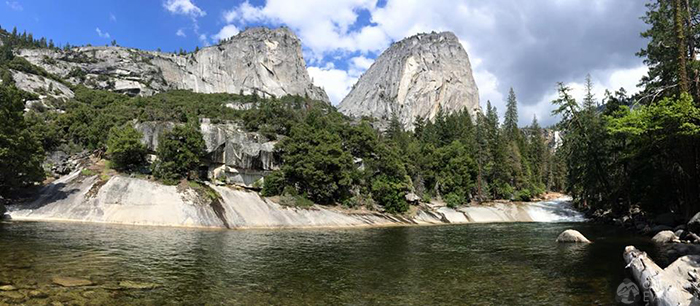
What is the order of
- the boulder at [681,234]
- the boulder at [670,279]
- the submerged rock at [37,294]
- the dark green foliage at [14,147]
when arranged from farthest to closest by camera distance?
1. the dark green foliage at [14,147]
2. the boulder at [681,234]
3. the submerged rock at [37,294]
4. the boulder at [670,279]

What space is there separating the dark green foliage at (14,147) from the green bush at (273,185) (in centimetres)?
2987

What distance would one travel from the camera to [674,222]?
3812 centimetres

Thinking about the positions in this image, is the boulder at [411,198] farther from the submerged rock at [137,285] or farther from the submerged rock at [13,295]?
the submerged rock at [13,295]

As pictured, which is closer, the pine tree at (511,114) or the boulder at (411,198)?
the boulder at (411,198)

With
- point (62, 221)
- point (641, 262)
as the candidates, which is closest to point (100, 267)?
point (641, 262)

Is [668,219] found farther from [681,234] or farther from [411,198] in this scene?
[411,198]

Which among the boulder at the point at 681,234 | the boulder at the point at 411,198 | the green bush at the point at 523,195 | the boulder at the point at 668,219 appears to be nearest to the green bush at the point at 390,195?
the boulder at the point at 411,198

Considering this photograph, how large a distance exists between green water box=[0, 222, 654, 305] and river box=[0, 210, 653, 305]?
0.05 metres

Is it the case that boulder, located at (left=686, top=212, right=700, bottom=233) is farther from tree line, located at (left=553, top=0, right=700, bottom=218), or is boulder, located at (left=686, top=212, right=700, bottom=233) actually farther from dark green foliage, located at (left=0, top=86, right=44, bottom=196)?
dark green foliage, located at (left=0, top=86, right=44, bottom=196)

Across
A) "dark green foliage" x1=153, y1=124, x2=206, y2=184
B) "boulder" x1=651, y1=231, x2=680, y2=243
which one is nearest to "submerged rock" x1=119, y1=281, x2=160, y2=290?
"boulder" x1=651, y1=231, x2=680, y2=243

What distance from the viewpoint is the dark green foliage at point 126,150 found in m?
58.2

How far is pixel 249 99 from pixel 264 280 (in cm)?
14508

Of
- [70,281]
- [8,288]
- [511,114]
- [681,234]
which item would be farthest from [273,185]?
[511,114]

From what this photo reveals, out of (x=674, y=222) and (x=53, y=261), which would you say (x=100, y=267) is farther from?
(x=674, y=222)
